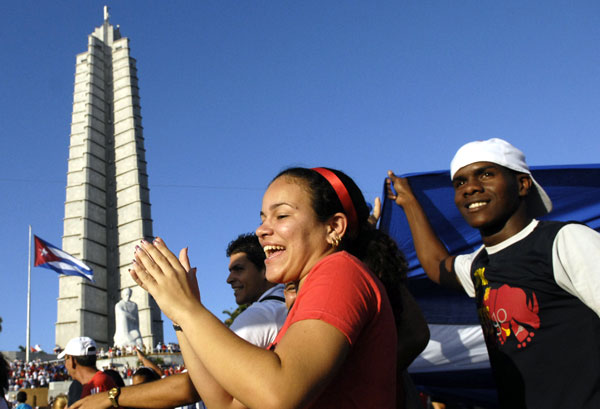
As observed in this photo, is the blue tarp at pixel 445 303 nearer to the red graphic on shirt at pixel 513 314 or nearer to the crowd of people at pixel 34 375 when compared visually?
the red graphic on shirt at pixel 513 314

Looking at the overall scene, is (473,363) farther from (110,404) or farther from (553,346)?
(110,404)

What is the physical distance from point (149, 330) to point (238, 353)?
3232cm

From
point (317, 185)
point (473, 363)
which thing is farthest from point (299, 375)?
point (473, 363)

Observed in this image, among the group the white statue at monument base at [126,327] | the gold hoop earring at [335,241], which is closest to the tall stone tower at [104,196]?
the white statue at monument base at [126,327]

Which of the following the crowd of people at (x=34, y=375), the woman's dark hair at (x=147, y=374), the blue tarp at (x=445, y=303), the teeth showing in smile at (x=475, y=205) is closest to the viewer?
the teeth showing in smile at (x=475, y=205)

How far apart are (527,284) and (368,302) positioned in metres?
0.98

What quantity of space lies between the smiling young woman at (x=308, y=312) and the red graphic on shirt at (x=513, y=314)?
23.5 inches

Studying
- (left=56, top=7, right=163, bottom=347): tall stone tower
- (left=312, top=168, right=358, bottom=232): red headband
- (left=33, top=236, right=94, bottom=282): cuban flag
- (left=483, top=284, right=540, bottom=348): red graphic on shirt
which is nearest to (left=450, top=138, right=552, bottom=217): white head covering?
(left=483, top=284, right=540, bottom=348): red graphic on shirt

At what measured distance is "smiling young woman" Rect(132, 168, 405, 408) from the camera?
1.00 meters

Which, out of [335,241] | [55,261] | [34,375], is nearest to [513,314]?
[335,241]

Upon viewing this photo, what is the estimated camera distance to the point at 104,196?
3625cm

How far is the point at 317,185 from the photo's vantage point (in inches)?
56.4

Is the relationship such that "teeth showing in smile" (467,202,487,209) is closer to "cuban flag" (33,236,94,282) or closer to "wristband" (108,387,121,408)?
"wristband" (108,387,121,408)

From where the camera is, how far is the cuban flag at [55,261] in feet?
65.9
